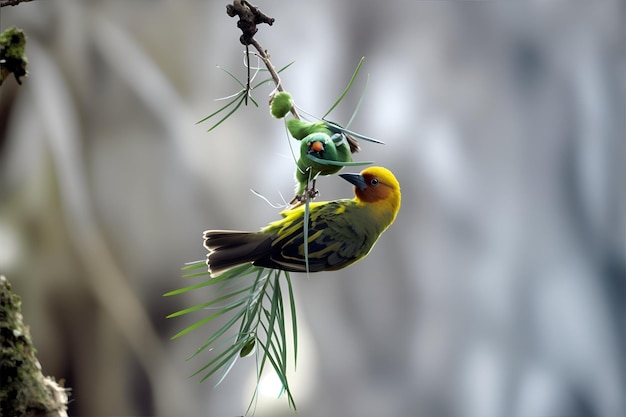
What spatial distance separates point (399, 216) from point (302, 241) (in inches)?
35.2

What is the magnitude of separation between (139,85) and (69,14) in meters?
0.23

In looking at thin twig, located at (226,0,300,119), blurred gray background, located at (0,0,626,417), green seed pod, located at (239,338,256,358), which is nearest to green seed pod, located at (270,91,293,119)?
thin twig, located at (226,0,300,119)

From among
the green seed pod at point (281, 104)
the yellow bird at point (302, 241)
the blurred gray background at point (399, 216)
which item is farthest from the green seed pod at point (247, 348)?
Result: the blurred gray background at point (399, 216)

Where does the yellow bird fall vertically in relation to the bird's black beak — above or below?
below

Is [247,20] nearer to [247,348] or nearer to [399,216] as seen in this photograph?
[247,348]

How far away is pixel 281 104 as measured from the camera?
1.54 ft

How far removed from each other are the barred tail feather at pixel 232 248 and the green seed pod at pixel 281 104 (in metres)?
0.09

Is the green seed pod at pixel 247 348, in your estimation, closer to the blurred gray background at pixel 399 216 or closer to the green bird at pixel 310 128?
the green bird at pixel 310 128

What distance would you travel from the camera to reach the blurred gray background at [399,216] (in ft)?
4.35

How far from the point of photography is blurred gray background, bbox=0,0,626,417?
1.33 m

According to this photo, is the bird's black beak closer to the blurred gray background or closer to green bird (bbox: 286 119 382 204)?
green bird (bbox: 286 119 382 204)

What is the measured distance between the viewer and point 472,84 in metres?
1.36

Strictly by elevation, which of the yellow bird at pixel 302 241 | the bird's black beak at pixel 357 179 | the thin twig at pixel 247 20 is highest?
the thin twig at pixel 247 20

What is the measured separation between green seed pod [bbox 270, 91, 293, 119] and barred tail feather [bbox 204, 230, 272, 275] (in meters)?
0.09
